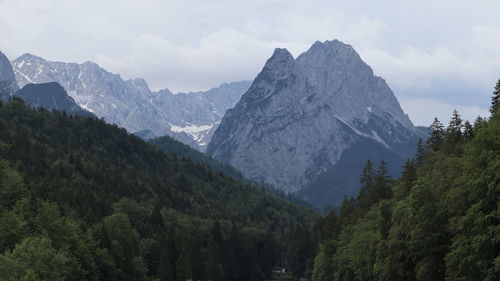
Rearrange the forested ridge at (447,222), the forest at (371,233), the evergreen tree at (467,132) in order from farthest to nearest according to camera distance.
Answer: the evergreen tree at (467,132) < the forest at (371,233) < the forested ridge at (447,222)

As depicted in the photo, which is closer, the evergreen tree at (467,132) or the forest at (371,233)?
the forest at (371,233)

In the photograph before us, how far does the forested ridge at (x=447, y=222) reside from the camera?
2434 inches

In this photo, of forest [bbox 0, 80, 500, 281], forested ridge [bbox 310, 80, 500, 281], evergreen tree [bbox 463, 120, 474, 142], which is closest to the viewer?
forested ridge [bbox 310, 80, 500, 281]

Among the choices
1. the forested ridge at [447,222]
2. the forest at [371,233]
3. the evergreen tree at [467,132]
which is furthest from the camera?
the evergreen tree at [467,132]

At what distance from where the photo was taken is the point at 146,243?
561ft

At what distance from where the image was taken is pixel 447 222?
7881cm

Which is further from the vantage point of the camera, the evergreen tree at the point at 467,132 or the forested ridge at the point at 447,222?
the evergreen tree at the point at 467,132

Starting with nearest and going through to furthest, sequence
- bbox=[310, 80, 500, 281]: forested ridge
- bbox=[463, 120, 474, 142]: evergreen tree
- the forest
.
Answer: bbox=[310, 80, 500, 281]: forested ridge < the forest < bbox=[463, 120, 474, 142]: evergreen tree

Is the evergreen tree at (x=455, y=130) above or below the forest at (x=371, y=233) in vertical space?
above

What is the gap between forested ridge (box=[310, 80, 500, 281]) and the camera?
203 ft

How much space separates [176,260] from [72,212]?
29017 mm

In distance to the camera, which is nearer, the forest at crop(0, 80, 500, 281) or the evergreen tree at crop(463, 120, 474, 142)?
the forest at crop(0, 80, 500, 281)

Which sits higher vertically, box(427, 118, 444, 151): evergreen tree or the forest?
box(427, 118, 444, 151): evergreen tree

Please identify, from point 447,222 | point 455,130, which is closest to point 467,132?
point 455,130
